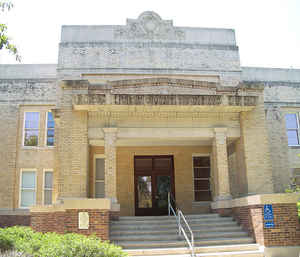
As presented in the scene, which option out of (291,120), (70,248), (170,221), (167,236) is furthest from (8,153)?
(291,120)

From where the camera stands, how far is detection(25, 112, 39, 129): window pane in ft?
63.6

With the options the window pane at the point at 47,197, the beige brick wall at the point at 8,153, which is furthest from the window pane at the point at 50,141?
the window pane at the point at 47,197

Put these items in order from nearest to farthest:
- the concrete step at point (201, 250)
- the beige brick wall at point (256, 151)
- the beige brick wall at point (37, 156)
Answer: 1. the concrete step at point (201, 250)
2. the beige brick wall at point (256, 151)
3. the beige brick wall at point (37, 156)

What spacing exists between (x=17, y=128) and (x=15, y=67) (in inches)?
142

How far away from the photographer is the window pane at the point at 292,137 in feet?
66.3

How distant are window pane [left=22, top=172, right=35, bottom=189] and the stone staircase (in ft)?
24.5

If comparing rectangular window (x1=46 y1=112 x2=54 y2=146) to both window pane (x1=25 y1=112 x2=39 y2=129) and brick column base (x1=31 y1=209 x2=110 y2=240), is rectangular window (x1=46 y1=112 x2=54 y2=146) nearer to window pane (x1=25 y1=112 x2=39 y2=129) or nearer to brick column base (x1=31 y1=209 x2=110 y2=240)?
window pane (x1=25 y1=112 x2=39 y2=129)

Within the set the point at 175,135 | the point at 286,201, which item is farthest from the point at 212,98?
the point at 286,201

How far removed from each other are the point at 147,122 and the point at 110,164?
7.62ft

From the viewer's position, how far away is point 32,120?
63.8ft

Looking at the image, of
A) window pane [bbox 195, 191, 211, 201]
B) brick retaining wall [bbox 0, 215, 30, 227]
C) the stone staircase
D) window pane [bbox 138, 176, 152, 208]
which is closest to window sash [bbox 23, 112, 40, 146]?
brick retaining wall [bbox 0, 215, 30, 227]

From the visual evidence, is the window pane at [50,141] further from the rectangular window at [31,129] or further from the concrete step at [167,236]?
the concrete step at [167,236]

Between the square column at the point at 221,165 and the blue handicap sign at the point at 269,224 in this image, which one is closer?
the blue handicap sign at the point at 269,224

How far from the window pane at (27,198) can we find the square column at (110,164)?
667 centimetres
